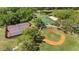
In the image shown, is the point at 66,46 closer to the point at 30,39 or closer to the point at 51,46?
the point at 51,46

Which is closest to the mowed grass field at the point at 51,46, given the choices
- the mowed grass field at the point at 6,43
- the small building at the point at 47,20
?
the mowed grass field at the point at 6,43

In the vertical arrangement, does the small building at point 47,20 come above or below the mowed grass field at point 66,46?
above

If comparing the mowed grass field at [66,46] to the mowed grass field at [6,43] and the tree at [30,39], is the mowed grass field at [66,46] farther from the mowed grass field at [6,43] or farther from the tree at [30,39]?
the mowed grass field at [6,43]

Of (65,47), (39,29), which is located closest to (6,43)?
(39,29)

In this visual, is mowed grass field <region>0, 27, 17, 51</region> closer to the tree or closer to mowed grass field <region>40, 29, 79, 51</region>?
the tree

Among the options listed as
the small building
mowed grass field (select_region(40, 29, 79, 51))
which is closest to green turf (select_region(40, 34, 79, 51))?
mowed grass field (select_region(40, 29, 79, 51))
